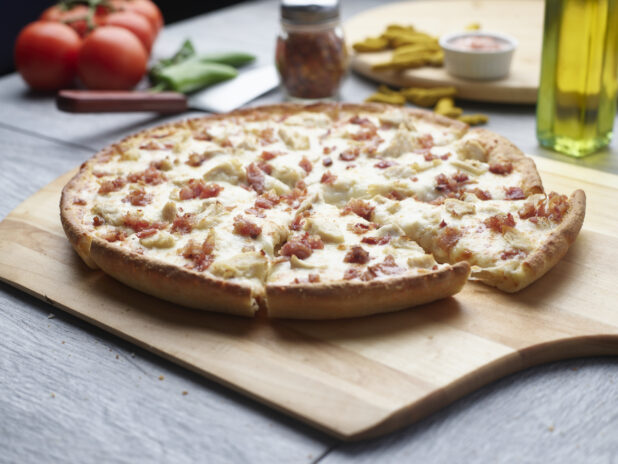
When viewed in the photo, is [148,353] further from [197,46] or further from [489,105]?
[197,46]

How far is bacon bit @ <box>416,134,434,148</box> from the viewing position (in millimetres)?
3729

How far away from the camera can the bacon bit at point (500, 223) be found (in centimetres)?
290

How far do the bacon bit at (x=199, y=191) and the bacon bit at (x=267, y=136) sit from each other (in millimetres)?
603

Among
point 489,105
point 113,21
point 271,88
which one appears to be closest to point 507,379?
point 489,105

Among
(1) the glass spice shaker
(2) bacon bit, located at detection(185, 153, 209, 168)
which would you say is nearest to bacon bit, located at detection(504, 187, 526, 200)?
(2) bacon bit, located at detection(185, 153, 209, 168)

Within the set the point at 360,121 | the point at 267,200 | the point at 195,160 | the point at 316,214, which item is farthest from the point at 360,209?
the point at 360,121

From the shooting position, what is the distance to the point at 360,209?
10.4 ft

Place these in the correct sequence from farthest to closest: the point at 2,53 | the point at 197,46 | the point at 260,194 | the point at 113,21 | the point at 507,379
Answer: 1. the point at 2,53
2. the point at 197,46
3. the point at 113,21
4. the point at 260,194
5. the point at 507,379

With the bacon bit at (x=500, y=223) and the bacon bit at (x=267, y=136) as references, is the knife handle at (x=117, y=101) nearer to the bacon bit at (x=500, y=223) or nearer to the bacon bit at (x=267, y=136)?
the bacon bit at (x=267, y=136)

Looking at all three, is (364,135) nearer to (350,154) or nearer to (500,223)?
(350,154)

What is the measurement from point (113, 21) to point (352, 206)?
296 cm

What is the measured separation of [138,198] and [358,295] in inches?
48.9

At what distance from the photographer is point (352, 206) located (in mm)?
3188

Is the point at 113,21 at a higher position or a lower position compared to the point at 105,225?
higher
